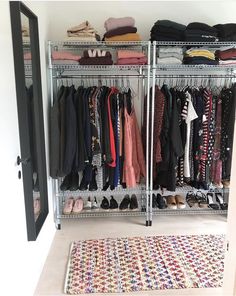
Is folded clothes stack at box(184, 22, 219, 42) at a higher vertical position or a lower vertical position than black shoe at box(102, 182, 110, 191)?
higher

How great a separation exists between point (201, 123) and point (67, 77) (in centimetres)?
149

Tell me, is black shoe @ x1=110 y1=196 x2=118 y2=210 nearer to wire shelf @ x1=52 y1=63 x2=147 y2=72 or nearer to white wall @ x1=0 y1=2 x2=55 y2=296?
white wall @ x1=0 y1=2 x2=55 y2=296

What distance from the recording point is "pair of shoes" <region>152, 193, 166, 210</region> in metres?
3.15

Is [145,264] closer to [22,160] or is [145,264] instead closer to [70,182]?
[70,182]

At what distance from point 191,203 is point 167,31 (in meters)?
1.91

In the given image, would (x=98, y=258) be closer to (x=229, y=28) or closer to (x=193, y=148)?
(x=193, y=148)

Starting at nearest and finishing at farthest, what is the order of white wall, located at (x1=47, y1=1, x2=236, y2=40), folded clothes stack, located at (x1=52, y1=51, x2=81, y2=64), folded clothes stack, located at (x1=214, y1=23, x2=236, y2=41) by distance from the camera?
folded clothes stack, located at (x1=52, y1=51, x2=81, y2=64), folded clothes stack, located at (x1=214, y1=23, x2=236, y2=41), white wall, located at (x1=47, y1=1, x2=236, y2=40)

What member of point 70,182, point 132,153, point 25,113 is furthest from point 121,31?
A: point 70,182

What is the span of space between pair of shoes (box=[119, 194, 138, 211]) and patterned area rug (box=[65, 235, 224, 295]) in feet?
1.42

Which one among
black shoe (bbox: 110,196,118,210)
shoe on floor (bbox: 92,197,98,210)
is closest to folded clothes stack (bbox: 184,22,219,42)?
black shoe (bbox: 110,196,118,210)

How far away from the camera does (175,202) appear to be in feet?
10.5

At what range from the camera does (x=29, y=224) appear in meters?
1.88

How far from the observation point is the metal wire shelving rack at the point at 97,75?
2789 mm

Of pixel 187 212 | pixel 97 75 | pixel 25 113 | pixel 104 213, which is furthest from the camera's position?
pixel 187 212
